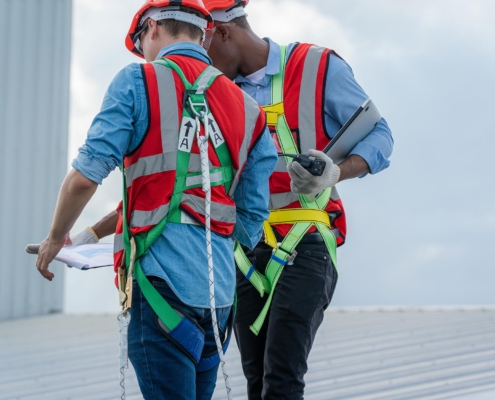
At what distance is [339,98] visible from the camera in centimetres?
299

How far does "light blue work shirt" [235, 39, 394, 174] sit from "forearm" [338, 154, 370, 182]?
2 centimetres

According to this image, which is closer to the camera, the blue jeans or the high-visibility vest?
the blue jeans

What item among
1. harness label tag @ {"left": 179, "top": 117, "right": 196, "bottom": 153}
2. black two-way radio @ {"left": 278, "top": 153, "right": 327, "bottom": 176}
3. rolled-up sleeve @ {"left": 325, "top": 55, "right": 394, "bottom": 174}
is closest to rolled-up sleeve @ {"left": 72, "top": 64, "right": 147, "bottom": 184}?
harness label tag @ {"left": 179, "top": 117, "right": 196, "bottom": 153}

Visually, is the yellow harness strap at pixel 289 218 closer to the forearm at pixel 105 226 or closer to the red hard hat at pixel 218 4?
the forearm at pixel 105 226

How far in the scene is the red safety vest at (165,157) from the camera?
7.11ft

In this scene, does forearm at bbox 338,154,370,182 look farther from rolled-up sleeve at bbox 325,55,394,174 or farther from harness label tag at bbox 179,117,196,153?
harness label tag at bbox 179,117,196,153

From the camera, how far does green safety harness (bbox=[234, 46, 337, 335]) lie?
293 cm

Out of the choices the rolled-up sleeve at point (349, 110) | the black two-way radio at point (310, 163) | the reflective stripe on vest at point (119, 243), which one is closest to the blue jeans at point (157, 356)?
the reflective stripe on vest at point (119, 243)

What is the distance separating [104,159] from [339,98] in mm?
1183

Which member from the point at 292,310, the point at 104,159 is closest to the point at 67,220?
the point at 104,159

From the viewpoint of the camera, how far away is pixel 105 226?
2672mm

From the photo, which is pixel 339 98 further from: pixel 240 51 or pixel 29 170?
pixel 29 170

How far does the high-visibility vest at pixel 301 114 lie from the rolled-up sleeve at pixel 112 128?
910mm

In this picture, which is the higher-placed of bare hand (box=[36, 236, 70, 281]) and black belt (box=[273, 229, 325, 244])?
bare hand (box=[36, 236, 70, 281])
